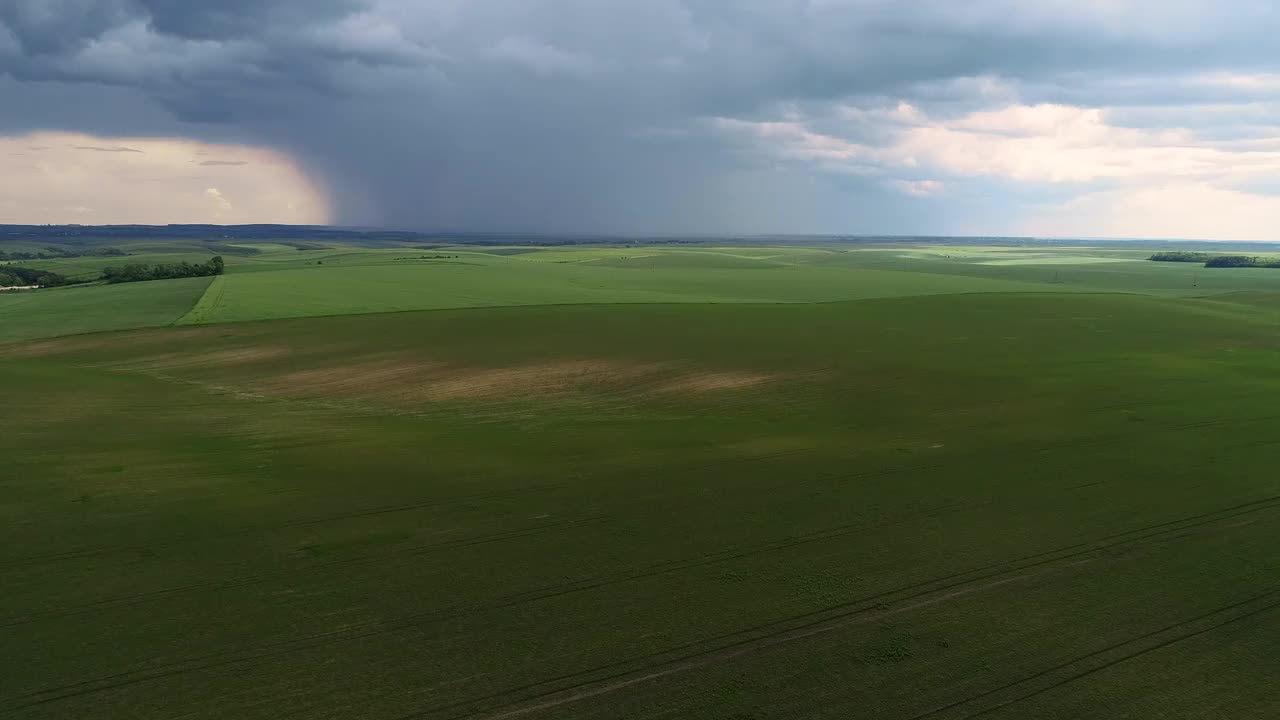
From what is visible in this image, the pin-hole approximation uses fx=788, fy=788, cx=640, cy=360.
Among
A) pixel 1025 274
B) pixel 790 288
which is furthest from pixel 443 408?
pixel 1025 274

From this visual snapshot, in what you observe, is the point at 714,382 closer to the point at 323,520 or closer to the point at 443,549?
the point at 323,520

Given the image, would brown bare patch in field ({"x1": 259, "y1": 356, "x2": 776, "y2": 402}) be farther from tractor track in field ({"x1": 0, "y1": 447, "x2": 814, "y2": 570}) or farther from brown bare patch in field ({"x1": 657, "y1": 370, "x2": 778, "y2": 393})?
tractor track in field ({"x1": 0, "y1": 447, "x2": 814, "y2": 570})

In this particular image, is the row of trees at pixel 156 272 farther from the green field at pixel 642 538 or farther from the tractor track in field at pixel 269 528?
the tractor track in field at pixel 269 528

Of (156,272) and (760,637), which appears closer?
(760,637)

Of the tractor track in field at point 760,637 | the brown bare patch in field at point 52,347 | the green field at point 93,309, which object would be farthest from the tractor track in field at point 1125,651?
the green field at point 93,309

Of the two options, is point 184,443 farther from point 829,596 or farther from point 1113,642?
point 1113,642

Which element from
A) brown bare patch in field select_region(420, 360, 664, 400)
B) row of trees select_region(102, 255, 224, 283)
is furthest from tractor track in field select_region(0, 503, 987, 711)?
row of trees select_region(102, 255, 224, 283)

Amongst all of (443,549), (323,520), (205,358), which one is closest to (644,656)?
(443,549)
